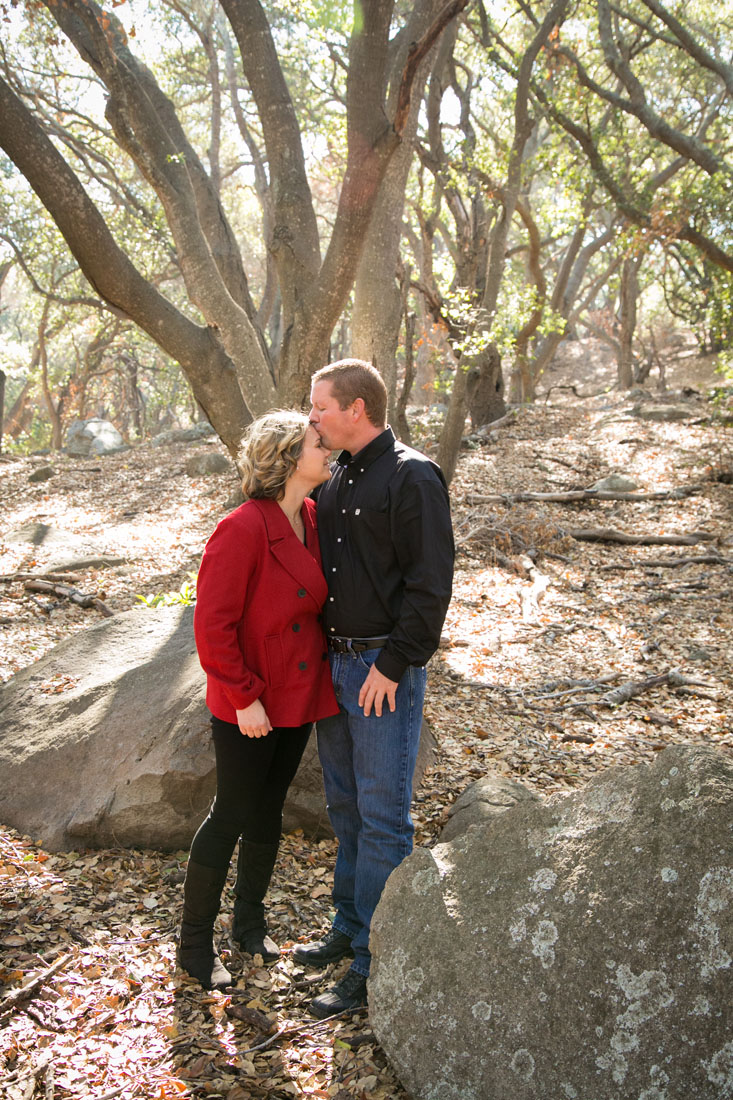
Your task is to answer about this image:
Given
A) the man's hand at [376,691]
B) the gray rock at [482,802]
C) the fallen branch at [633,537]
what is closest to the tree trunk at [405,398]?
the fallen branch at [633,537]

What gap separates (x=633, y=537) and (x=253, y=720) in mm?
6936

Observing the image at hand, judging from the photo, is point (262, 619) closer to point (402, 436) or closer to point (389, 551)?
point (389, 551)

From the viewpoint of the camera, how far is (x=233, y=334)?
20.9 ft

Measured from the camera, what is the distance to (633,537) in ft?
28.9

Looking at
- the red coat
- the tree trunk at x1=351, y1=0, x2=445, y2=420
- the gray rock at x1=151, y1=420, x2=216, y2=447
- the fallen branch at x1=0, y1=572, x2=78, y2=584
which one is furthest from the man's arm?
the gray rock at x1=151, y1=420, x2=216, y2=447

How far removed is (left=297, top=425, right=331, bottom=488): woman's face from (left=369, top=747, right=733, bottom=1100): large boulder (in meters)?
1.37

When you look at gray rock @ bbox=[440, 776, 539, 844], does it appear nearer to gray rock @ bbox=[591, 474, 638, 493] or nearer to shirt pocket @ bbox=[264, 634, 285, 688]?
shirt pocket @ bbox=[264, 634, 285, 688]

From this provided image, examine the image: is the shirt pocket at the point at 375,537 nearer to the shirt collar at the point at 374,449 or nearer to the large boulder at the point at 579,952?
the shirt collar at the point at 374,449

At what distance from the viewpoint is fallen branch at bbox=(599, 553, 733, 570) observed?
8016mm

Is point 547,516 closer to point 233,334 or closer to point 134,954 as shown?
point 233,334

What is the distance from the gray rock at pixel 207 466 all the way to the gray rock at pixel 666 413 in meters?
7.44

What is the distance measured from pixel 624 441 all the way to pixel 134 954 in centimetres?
1143

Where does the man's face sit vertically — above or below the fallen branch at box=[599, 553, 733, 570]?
above

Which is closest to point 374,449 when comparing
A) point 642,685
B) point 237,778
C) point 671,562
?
point 237,778
